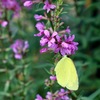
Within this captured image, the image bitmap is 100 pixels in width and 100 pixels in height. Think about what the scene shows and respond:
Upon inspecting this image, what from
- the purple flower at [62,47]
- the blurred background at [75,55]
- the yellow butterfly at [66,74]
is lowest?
the blurred background at [75,55]

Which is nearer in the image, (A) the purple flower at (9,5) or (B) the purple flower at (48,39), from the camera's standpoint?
(B) the purple flower at (48,39)

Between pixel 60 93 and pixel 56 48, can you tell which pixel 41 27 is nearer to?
pixel 56 48

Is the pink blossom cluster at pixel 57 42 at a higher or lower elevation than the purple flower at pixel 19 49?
higher

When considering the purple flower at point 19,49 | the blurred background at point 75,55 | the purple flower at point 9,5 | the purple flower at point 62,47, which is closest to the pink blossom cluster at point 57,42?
the purple flower at point 62,47

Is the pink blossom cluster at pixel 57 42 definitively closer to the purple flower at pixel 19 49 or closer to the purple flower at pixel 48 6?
the purple flower at pixel 48 6

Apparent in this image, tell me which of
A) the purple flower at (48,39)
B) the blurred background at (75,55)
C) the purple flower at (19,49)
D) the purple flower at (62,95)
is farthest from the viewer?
the blurred background at (75,55)

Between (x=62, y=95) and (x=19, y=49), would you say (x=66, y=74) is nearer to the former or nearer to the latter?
(x=62, y=95)

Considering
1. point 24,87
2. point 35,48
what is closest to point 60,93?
point 24,87

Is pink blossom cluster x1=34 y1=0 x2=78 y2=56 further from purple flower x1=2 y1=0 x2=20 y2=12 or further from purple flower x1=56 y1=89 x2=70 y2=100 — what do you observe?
purple flower x1=2 y1=0 x2=20 y2=12
